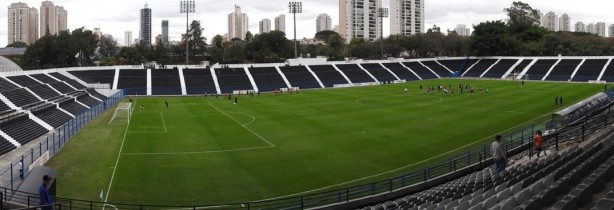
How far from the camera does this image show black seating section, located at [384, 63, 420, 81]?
314ft

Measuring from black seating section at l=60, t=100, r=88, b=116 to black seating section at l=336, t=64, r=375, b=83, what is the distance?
159ft

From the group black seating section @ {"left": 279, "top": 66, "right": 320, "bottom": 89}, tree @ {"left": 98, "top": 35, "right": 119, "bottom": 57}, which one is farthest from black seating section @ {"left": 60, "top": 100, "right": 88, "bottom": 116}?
tree @ {"left": 98, "top": 35, "right": 119, "bottom": 57}

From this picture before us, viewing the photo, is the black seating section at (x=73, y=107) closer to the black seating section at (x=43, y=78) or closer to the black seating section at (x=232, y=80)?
the black seating section at (x=43, y=78)

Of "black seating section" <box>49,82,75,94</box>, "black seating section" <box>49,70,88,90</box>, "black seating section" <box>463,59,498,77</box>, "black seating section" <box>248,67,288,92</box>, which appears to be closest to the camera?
"black seating section" <box>49,82,75,94</box>

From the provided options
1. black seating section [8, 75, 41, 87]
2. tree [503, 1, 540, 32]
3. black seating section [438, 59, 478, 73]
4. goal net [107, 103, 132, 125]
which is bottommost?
goal net [107, 103, 132, 125]

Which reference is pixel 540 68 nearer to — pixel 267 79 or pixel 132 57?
pixel 267 79

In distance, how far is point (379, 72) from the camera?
96188 mm

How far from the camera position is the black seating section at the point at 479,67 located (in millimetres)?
100000

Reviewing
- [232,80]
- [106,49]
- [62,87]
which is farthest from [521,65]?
[106,49]

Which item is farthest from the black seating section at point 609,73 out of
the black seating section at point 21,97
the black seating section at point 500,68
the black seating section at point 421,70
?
the black seating section at point 21,97

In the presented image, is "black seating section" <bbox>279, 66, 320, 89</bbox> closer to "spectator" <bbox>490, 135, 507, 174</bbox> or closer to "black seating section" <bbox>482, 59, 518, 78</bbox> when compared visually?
"black seating section" <bbox>482, 59, 518, 78</bbox>

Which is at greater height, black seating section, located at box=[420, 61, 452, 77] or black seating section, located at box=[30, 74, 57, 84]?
black seating section, located at box=[420, 61, 452, 77]

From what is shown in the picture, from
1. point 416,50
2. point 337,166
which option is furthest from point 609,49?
point 337,166

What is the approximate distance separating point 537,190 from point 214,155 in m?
21.1
